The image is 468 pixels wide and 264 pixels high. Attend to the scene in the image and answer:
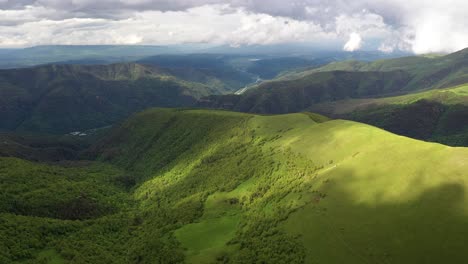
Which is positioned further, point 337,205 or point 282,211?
point 282,211

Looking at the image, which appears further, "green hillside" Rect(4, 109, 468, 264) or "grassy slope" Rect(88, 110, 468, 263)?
"green hillside" Rect(4, 109, 468, 264)

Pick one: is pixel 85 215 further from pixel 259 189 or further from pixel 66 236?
pixel 259 189

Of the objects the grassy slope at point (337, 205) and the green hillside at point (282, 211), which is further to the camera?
the green hillside at point (282, 211)

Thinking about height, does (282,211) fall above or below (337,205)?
below

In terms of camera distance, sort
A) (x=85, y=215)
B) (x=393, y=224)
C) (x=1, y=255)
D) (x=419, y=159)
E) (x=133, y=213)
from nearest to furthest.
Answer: (x=393, y=224) < (x=1, y=255) < (x=419, y=159) < (x=85, y=215) < (x=133, y=213)

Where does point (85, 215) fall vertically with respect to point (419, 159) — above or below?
below

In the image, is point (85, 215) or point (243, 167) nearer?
point (85, 215)

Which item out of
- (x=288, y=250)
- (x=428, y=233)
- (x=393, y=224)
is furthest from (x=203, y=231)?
(x=428, y=233)

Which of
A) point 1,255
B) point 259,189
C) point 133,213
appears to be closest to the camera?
point 1,255
